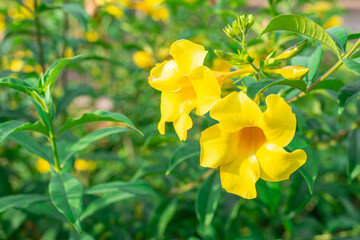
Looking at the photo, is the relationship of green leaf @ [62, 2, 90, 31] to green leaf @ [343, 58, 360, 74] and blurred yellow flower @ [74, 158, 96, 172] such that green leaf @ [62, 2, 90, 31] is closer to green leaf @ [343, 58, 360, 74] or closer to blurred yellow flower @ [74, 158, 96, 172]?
green leaf @ [343, 58, 360, 74]

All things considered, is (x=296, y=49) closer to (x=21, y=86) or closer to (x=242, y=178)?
(x=242, y=178)

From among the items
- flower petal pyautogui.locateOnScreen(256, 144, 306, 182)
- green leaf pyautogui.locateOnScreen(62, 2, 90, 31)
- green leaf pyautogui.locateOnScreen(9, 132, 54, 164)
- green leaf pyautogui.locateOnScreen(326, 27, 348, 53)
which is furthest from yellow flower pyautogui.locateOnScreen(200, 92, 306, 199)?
green leaf pyautogui.locateOnScreen(62, 2, 90, 31)

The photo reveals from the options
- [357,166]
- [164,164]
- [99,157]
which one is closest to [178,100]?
[164,164]

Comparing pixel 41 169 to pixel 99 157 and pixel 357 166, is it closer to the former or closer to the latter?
pixel 99 157

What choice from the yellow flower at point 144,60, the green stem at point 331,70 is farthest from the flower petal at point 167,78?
the yellow flower at point 144,60

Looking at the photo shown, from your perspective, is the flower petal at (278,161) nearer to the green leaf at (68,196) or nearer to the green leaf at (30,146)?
the green leaf at (68,196)

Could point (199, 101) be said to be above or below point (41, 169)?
above

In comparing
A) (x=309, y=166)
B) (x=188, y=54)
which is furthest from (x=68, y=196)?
(x=309, y=166)
